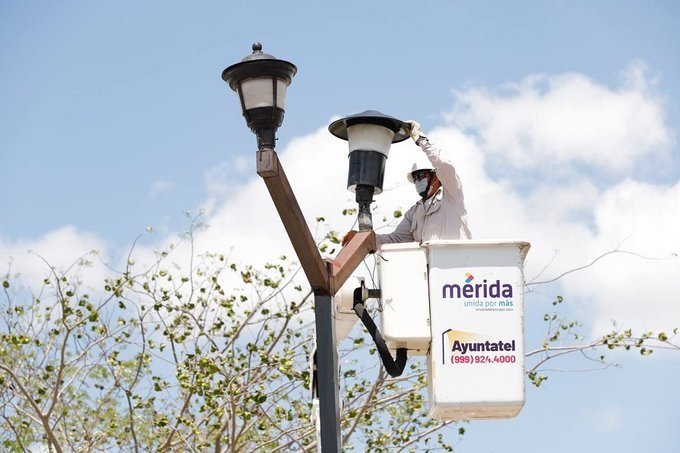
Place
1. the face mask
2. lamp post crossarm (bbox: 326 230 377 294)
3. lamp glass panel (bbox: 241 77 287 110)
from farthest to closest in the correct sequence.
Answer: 1. the face mask
2. lamp post crossarm (bbox: 326 230 377 294)
3. lamp glass panel (bbox: 241 77 287 110)

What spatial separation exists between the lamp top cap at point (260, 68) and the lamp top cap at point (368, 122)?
3.93ft

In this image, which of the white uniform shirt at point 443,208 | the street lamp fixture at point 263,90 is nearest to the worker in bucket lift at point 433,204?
the white uniform shirt at point 443,208

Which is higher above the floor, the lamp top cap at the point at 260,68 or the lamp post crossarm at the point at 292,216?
the lamp top cap at the point at 260,68

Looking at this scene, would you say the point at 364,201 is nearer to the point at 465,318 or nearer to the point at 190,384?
the point at 465,318

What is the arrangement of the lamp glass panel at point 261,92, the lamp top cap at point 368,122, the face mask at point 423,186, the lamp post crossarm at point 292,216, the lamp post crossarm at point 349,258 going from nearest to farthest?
the lamp post crossarm at point 292,216, the lamp glass panel at point 261,92, the lamp post crossarm at point 349,258, the lamp top cap at point 368,122, the face mask at point 423,186

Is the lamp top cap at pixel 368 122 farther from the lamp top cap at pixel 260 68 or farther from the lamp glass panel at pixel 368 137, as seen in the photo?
the lamp top cap at pixel 260 68

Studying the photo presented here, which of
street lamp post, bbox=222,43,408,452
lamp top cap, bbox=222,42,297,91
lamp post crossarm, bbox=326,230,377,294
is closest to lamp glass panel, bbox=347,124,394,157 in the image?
street lamp post, bbox=222,43,408,452

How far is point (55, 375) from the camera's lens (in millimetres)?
12328

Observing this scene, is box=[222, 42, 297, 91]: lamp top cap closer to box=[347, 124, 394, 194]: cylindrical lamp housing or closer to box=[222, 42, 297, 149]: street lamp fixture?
box=[222, 42, 297, 149]: street lamp fixture

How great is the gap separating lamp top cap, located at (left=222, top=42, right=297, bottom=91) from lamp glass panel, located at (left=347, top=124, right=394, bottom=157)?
1225mm

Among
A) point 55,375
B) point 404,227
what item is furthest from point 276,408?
point 404,227

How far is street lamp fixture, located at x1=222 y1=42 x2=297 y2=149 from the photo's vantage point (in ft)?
18.7

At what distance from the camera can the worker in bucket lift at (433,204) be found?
23.3ft

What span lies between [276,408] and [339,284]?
5.47 meters
